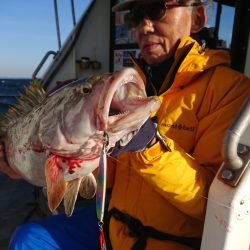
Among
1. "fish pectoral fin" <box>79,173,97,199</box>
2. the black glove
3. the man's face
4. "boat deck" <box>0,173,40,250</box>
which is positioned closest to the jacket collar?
the man's face

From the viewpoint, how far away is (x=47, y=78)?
272 inches

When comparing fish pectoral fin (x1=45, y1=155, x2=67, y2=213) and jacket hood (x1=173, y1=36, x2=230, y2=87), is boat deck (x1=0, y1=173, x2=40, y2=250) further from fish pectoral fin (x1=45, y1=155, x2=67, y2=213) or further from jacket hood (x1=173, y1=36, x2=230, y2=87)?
jacket hood (x1=173, y1=36, x2=230, y2=87)

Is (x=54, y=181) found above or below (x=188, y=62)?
below

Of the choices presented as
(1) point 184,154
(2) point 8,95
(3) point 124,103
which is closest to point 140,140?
(3) point 124,103

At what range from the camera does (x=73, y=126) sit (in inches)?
60.5

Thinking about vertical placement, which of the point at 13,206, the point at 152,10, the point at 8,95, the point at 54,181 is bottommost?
the point at 13,206

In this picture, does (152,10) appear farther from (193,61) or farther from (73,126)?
(73,126)

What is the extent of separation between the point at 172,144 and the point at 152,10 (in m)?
1.07

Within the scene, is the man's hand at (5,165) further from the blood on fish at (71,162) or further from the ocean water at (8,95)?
the blood on fish at (71,162)

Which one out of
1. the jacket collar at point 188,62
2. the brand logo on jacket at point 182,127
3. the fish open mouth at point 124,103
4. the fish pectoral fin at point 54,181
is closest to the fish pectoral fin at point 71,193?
the fish pectoral fin at point 54,181

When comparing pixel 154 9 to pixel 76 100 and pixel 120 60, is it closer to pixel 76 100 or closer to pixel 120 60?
pixel 76 100

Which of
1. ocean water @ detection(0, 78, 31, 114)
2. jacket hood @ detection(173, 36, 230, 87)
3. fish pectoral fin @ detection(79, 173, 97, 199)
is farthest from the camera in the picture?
ocean water @ detection(0, 78, 31, 114)

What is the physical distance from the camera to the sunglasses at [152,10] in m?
2.28

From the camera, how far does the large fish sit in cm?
138
